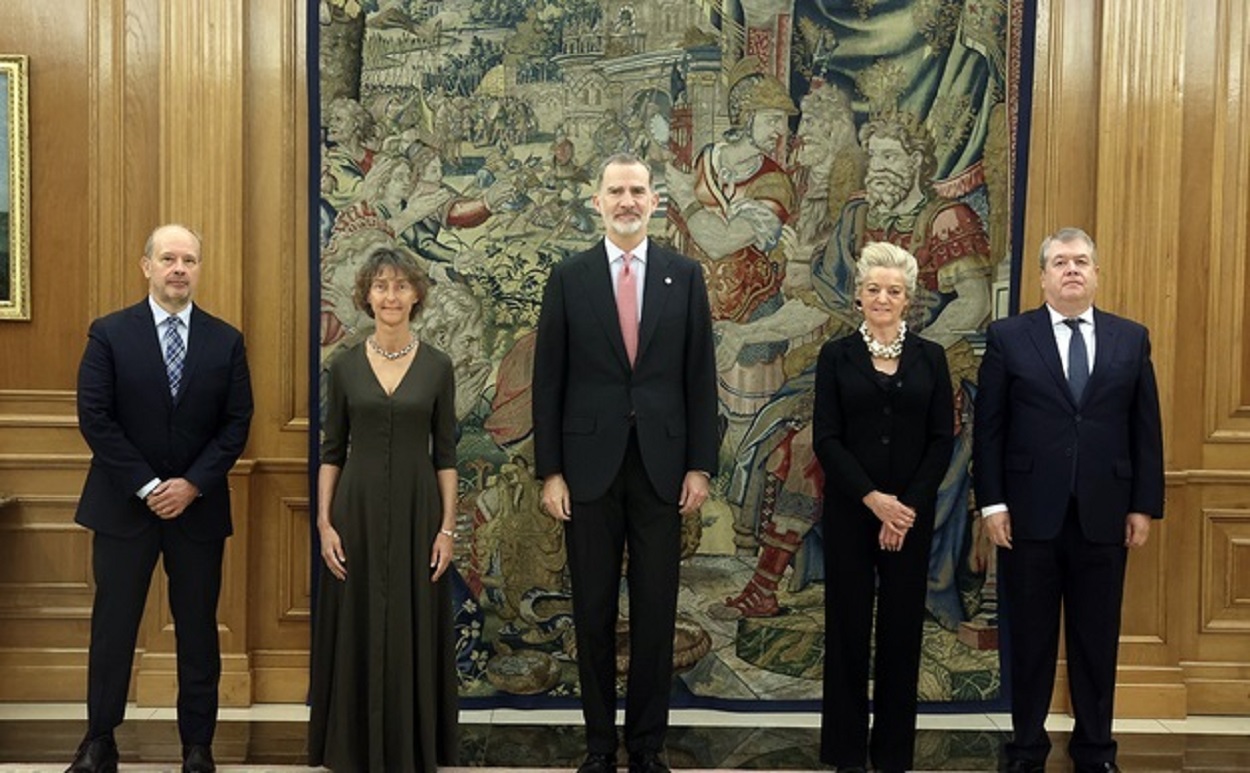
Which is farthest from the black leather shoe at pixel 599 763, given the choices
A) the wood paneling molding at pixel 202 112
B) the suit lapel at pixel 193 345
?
the wood paneling molding at pixel 202 112

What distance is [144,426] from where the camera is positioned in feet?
13.7

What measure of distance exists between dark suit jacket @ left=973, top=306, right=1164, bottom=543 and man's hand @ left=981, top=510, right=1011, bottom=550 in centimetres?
A: 3

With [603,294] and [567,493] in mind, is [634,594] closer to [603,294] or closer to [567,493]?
[567,493]

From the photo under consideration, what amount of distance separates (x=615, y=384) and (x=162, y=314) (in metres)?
1.42

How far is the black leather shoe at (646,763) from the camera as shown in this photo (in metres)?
4.24

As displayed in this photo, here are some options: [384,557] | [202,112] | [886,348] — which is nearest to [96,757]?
[384,557]

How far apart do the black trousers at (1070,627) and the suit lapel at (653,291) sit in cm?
132

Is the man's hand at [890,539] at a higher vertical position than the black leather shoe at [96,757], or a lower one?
higher

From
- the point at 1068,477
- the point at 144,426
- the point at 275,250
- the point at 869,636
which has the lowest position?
the point at 869,636

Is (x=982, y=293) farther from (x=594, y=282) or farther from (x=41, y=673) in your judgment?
(x=41, y=673)

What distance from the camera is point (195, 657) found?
4230 mm

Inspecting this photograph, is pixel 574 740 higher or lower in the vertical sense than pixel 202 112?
lower

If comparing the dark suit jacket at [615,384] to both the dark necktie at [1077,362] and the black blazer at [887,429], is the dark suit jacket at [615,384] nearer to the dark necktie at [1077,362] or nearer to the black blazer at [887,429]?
the black blazer at [887,429]

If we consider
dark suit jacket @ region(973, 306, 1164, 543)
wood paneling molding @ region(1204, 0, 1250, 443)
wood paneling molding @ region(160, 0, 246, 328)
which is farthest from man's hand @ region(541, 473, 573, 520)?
wood paneling molding @ region(1204, 0, 1250, 443)
